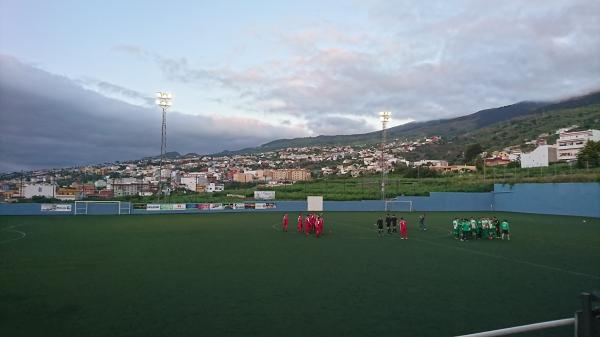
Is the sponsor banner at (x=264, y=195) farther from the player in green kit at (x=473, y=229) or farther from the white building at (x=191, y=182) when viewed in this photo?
the player in green kit at (x=473, y=229)

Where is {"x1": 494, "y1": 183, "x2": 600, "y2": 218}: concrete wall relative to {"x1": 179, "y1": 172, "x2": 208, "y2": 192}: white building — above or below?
below

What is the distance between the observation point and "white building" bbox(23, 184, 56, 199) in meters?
47.9

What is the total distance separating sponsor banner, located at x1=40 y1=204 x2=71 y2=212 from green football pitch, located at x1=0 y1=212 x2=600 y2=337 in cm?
2539

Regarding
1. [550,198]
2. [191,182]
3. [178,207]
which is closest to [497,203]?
[550,198]

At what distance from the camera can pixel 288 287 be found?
1092 cm

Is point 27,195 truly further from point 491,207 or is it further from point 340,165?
point 340,165

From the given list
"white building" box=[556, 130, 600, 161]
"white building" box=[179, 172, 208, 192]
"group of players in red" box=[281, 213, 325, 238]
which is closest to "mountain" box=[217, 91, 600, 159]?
"white building" box=[556, 130, 600, 161]

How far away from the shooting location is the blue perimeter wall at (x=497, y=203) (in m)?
39.2

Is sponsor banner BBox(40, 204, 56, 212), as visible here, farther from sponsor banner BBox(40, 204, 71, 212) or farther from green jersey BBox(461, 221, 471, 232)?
green jersey BBox(461, 221, 471, 232)

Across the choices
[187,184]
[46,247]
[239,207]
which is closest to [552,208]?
[239,207]

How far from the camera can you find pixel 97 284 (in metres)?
11.3

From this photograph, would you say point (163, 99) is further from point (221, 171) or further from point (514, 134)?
point (514, 134)

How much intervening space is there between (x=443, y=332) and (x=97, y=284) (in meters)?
8.72

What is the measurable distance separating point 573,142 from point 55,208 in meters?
91.9
